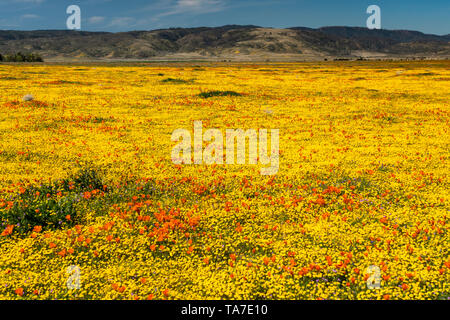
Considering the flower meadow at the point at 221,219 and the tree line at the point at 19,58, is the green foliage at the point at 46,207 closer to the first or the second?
the flower meadow at the point at 221,219

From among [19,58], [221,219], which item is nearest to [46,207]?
[221,219]

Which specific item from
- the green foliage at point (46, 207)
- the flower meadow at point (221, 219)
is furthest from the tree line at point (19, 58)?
the green foliage at point (46, 207)

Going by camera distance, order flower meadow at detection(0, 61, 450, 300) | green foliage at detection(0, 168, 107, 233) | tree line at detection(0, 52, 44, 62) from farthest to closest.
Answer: tree line at detection(0, 52, 44, 62) < green foliage at detection(0, 168, 107, 233) < flower meadow at detection(0, 61, 450, 300)

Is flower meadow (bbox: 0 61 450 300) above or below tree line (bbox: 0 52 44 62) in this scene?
below

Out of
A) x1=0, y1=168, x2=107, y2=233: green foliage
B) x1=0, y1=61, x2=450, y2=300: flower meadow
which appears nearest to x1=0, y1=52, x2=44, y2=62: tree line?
x1=0, y1=61, x2=450, y2=300: flower meadow

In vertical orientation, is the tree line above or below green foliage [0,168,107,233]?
above

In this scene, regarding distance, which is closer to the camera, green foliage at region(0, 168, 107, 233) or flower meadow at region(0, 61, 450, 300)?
flower meadow at region(0, 61, 450, 300)

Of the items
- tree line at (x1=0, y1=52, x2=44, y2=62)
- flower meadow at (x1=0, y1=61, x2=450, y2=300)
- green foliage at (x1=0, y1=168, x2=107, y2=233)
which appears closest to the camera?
flower meadow at (x1=0, y1=61, x2=450, y2=300)

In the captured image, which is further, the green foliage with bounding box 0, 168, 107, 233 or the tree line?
the tree line

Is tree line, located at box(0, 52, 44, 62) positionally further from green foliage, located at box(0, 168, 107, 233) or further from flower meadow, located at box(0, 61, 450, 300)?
green foliage, located at box(0, 168, 107, 233)

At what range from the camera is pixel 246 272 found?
6859 millimetres
